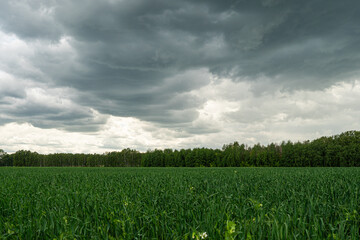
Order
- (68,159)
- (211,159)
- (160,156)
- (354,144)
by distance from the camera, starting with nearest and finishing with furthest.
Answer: (354,144), (211,159), (160,156), (68,159)

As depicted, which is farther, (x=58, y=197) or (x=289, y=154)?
(x=289, y=154)

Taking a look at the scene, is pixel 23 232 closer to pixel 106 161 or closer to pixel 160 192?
pixel 160 192

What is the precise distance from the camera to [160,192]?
232 inches

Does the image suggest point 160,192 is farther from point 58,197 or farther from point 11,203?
point 11,203

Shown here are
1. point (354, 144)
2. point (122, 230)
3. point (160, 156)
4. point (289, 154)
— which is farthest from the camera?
point (160, 156)

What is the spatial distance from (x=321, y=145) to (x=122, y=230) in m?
96.0

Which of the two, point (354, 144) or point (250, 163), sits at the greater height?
point (354, 144)

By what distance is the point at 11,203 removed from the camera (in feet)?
18.5

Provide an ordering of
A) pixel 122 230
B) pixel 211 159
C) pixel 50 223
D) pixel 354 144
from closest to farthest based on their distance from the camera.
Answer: pixel 122 230 → pixel 50 223 → pixel 354 144 → pixel 211 159

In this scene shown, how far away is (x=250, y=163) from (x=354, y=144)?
34.5 m

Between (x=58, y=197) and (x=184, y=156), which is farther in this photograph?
(x=184, y=156)

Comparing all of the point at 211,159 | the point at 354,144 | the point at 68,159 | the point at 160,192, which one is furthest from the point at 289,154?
the point at 68,159

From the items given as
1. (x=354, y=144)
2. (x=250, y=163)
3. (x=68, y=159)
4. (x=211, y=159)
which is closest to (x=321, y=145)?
(x=354, y=144)

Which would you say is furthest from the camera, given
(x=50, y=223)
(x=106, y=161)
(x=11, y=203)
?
(x=106, y=161)
